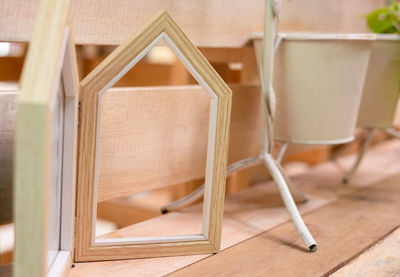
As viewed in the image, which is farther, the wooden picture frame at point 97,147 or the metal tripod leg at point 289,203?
the metal tripod leg at point 289,203

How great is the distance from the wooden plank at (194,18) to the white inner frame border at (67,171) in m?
0.13

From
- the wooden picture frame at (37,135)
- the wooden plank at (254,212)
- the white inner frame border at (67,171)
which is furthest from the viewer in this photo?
the wooden plank at (254,212)

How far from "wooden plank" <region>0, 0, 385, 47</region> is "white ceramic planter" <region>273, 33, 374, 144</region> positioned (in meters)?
0.13

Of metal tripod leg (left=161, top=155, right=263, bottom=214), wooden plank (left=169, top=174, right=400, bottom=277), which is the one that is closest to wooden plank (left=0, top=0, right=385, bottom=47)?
metal tripod leg (left=161, top=155, right=263, bottom=214)

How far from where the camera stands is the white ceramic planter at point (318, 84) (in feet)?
3.34

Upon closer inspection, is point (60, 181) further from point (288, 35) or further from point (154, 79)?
point (154, 79)

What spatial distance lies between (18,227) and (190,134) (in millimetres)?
539

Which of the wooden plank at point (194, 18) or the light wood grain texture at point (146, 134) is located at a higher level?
the wooden plank at point (194, 18)

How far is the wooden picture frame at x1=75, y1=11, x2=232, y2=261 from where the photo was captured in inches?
28.3

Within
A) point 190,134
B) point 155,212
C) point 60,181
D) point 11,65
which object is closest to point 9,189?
point 60,181

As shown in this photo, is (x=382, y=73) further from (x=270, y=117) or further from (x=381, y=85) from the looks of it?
(x=270, y=117)

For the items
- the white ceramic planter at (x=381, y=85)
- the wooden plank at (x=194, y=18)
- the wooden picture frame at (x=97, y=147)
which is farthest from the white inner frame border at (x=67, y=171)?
the white ceramic planter at (x=381, y=85)

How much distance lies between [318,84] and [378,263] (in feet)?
1.20

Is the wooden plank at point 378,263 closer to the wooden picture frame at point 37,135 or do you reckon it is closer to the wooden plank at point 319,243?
the wooden plank at point 319,243
